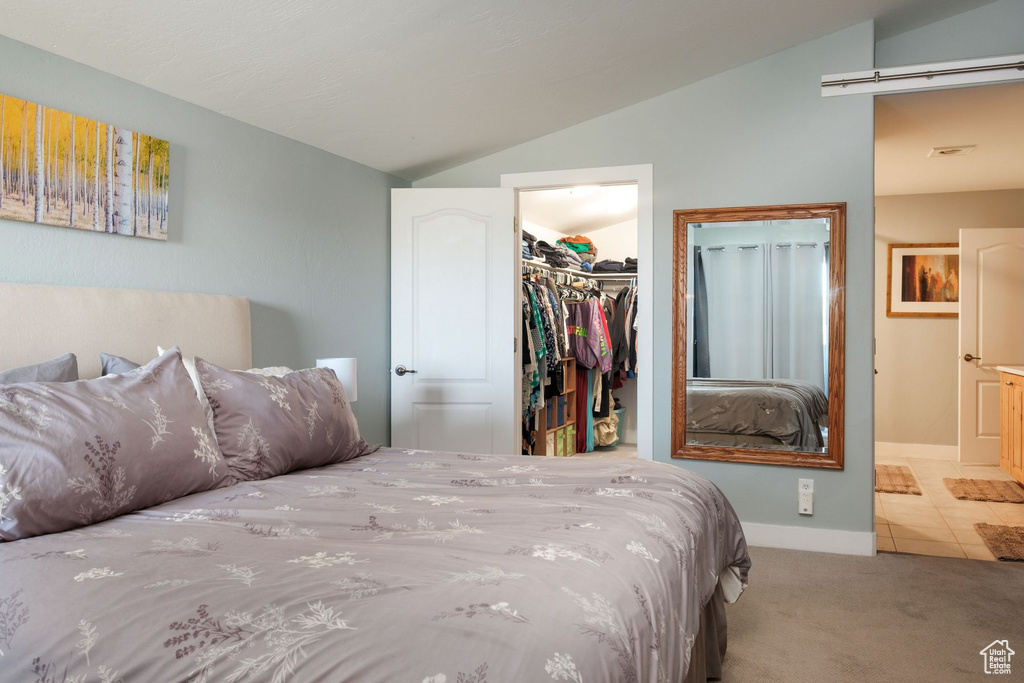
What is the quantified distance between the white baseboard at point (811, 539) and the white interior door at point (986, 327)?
10.6ft

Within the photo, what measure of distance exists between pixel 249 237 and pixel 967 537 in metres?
4.16

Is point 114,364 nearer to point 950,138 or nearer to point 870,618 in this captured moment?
point 870,618

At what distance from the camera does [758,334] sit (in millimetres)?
3842

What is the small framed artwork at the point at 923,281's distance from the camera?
6312 mm

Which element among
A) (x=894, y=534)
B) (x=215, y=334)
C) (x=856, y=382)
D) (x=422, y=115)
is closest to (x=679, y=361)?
(x=856, y=382)

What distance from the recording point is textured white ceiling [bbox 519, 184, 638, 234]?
5838 mm

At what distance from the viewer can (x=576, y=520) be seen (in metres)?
1.64

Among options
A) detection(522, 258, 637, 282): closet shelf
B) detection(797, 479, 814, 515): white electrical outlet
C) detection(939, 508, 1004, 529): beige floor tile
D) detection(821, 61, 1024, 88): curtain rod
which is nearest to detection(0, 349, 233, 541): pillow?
detection(797, 479, 814, 515): white electrical outlet

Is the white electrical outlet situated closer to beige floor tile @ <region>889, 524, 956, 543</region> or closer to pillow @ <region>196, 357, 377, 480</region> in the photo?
beige floor tile @ <region>889, 524, 956, 543</region>

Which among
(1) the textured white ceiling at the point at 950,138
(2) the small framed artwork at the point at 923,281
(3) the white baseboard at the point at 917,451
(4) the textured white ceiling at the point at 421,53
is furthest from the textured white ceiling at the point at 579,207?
(3) the white baseboard at the point at 917,451

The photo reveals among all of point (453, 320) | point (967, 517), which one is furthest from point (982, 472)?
point (453, 320)

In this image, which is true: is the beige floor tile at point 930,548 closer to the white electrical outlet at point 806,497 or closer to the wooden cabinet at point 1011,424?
the white electrical outlet at point 806,497

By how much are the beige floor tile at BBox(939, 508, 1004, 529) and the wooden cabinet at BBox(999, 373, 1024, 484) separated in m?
1.02

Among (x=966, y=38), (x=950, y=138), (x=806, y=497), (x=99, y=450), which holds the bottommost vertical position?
(x=806, y=497)
